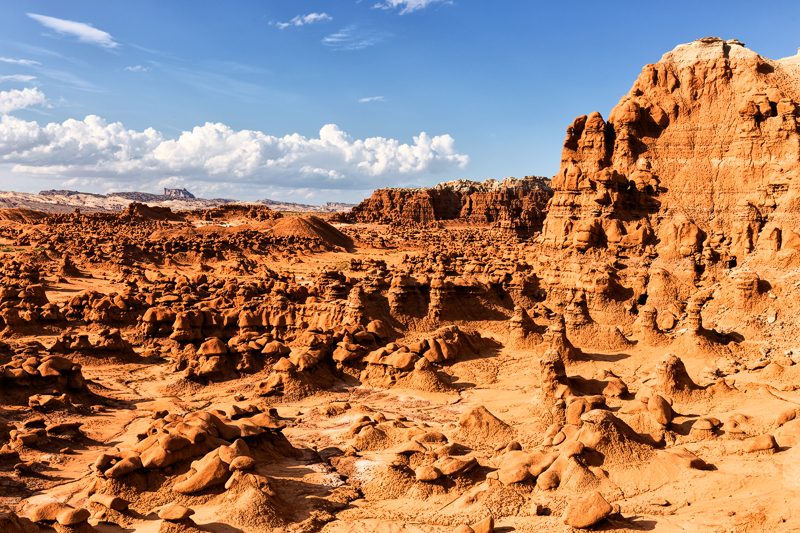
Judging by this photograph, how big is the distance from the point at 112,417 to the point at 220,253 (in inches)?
1817

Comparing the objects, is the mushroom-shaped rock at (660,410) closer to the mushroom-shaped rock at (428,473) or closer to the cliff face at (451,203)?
the mushroom-shaped rock at (428,473)

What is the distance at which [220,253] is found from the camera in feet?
205

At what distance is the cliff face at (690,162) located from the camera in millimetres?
30125

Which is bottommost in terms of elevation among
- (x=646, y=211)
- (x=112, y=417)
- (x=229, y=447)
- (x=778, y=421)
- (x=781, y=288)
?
(x=112, y=417)

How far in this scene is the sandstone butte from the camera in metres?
11.4

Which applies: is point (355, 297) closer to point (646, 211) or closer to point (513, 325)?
point (513, 325)

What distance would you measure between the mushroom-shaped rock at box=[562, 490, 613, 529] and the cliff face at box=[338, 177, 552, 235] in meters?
118

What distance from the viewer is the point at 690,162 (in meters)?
33.9

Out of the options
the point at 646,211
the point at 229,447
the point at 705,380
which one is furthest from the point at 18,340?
the point at 646,211

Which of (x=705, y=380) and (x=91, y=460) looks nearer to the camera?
(x=91, y=460)

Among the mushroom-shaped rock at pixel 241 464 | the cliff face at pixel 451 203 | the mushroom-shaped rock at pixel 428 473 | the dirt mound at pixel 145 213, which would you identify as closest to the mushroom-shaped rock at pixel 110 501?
the mushroom-shaped rock at pixel 241 464

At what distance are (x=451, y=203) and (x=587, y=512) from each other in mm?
134603

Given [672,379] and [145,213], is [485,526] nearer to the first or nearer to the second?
[672,379]

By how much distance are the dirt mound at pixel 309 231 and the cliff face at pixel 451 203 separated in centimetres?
4250
